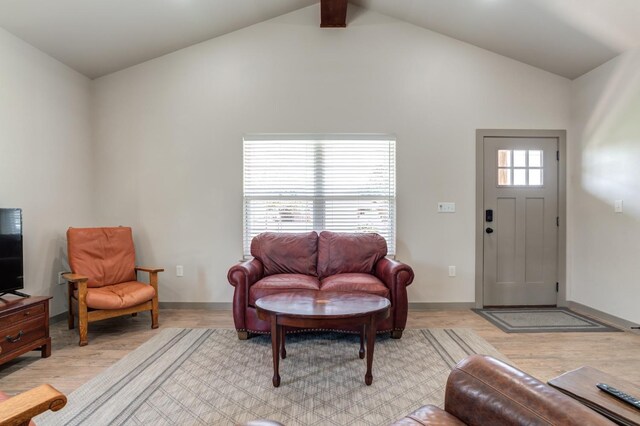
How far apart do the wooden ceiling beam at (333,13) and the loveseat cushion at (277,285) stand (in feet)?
9.94

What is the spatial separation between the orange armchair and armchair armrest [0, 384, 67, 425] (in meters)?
2.13

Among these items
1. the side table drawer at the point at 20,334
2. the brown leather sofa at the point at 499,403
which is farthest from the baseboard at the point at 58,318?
the brown leather sofa at the point at 499,403

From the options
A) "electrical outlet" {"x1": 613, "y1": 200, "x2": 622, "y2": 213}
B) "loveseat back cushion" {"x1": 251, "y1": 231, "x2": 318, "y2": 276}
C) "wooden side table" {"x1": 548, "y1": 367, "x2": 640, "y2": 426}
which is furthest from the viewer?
"loveseat back cushion" {"x1": 251, "y1": 231, "x2": 318, "y2": 276}

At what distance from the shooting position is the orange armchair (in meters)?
2.84

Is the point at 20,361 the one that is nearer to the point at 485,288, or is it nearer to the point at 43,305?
the point at 43,305

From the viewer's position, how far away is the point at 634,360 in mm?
2482

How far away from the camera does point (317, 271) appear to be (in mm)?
3402

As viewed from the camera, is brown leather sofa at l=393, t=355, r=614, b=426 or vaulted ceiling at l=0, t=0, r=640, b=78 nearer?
brown leather sofa at l=393, t=355, r=614, b=426

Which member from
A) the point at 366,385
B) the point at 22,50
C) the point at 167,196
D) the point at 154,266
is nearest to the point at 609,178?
the point at 366,385

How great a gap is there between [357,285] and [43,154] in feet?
11.4

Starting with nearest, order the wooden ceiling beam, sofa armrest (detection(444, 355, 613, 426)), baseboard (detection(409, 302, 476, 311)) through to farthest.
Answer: sofa armrest (detection(444, 355, 613, 426))
the wooden ceiling beam
baseboard (detection(409, 302, 476, 311))

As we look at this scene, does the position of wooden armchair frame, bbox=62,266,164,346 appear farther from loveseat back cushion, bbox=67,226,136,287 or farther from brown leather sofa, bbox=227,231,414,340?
brown leather sofa, bbox=227,231,414,340

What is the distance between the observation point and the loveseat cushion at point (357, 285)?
2871 millimetres

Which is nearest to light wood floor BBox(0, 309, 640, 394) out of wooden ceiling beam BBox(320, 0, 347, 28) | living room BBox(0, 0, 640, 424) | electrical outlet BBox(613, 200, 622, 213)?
living room BBox(0, 0, 640, 424)
